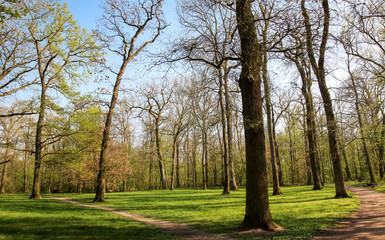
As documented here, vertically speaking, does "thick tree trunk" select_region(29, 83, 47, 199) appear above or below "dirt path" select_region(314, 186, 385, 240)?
above

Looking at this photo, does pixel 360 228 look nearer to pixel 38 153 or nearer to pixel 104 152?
pixel 104 152

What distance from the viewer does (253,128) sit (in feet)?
21.6

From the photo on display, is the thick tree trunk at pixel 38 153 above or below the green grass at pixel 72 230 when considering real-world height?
above

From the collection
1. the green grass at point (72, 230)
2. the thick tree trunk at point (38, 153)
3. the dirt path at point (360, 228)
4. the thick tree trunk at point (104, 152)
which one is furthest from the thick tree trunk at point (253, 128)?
the thick tree trunk at point (38, 153)

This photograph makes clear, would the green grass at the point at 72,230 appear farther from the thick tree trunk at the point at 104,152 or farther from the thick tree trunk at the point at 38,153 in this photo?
the thick tree trunk at the point at 38,153

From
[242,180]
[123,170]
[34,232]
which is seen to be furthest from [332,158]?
[242,180]

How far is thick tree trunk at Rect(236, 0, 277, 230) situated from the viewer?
6.20 metres

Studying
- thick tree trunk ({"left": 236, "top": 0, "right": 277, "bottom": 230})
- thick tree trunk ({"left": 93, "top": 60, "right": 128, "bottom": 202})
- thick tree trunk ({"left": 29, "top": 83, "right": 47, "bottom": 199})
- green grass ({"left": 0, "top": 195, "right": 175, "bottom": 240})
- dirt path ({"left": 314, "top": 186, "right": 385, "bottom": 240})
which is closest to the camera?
dirt path ({"left": 314, "top": 186, "right": 385, "bottom": 240})

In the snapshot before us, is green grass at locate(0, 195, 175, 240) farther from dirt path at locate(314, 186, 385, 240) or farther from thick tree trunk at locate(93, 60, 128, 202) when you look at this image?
thick tree trunk at locate(93, 60, 128, 202)

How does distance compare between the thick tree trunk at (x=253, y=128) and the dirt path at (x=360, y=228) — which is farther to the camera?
the thick tree trunk at (x=253, y=128)

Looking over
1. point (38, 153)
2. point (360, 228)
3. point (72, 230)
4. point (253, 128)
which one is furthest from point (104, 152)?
point (360, 228)

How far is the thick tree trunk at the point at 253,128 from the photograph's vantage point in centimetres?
620

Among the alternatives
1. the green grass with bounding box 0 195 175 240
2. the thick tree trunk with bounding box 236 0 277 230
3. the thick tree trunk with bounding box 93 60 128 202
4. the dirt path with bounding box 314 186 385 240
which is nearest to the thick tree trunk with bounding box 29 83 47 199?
the thick tree trunk with bounding box 93 60 128 202

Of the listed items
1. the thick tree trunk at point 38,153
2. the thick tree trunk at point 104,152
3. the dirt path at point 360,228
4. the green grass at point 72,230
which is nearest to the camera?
the dirt path at point 360,228
